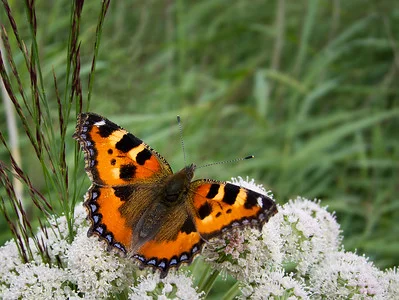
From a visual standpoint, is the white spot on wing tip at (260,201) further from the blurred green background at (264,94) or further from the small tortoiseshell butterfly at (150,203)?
the blurred green background at (264,94)

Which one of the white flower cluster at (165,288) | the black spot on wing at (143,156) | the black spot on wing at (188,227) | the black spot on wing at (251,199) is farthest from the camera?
the black spot on wing at (143,156)


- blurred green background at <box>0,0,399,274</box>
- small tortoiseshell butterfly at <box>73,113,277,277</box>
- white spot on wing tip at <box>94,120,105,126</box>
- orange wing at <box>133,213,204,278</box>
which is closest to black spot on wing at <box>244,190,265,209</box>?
small tortoiseshell butterfly at <box>73,113,277,277</box>

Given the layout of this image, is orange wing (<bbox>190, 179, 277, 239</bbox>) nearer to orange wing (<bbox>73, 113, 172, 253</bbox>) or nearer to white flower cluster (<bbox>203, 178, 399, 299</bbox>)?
white flower cluster (<bbox>203, 178, 399, 299</bbox>)

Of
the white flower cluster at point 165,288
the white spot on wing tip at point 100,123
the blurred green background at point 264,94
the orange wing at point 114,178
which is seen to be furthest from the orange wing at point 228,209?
the blurred green background at point 264,94

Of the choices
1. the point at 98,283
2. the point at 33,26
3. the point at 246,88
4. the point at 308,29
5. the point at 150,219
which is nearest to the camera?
the point at 33,26

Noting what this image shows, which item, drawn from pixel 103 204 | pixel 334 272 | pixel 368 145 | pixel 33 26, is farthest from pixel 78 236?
pixel 368 145

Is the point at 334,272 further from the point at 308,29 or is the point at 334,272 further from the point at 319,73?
the point at 319,73
